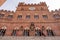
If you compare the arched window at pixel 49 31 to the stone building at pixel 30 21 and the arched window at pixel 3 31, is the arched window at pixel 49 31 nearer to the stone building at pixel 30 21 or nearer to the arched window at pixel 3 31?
the stone building at pixel 30 21

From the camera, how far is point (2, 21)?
14.6 metres

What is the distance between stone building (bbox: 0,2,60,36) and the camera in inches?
519

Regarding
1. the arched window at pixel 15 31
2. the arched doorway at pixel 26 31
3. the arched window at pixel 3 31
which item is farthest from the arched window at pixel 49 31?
the arched window at pixel 3 31

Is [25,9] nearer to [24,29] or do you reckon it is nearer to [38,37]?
[24,29]

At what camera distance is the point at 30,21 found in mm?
14609

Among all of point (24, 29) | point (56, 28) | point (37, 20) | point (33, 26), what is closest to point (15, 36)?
point (24, 29)

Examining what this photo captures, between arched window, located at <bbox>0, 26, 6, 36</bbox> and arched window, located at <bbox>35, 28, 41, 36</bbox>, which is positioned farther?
arched window, located at <bbox>0, 26, 6, 36</bbox>

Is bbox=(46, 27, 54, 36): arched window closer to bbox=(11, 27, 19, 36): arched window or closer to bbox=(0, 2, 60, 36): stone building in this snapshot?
bbox=(0, 2, 60, 36): stone building

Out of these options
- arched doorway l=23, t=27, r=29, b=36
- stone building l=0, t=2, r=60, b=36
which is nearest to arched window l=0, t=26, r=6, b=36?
stone building l=0, t=2, r=60, b=36

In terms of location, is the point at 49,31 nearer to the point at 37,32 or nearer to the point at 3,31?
the point at 37,32

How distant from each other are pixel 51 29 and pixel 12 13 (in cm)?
576

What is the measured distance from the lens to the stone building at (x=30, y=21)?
1319cm

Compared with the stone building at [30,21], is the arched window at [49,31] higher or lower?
lower

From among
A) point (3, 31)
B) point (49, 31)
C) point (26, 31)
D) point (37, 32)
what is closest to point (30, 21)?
point (26, 31)
